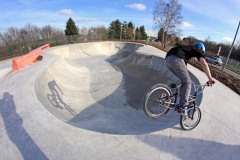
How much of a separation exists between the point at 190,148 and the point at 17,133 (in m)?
4.66

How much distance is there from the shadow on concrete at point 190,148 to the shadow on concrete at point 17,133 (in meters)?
2.64

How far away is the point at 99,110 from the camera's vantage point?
8.33 metres

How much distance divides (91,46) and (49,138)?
946 inches

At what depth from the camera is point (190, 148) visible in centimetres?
400

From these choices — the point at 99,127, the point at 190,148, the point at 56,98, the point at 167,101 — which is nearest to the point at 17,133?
the point at 99,127

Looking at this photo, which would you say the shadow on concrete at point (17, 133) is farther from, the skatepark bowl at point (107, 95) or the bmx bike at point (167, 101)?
the bmx bike at point (167, 101)

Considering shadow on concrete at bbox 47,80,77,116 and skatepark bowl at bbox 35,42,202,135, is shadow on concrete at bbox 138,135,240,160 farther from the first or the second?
shadow on concrete at bbox 47,80,77,116

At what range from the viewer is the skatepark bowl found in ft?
20.1

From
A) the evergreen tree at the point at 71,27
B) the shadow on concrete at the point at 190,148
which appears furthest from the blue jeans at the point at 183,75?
the evergreen tree at the point at 71,27

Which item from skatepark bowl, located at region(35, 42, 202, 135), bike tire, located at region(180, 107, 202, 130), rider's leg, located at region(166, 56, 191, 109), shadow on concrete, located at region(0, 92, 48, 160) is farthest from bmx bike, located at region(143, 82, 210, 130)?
shadow on concrete, located at region(0, 92, 48, 160)

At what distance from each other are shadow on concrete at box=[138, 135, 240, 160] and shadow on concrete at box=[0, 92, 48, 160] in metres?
2.64

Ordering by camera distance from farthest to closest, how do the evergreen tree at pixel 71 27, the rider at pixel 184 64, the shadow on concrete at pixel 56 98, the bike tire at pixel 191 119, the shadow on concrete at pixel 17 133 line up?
the evergreen tree at pixel 71 27 < the shadow on concrete at pixel 56 98 < the bike tire at pixel 191 119 < the rider at pixel 184 64 < the shadow on concrete at pixel 17 133

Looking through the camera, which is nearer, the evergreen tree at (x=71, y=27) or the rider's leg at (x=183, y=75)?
the rider's leg at (x=183, y=75)

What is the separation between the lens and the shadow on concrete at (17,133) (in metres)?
3.79
